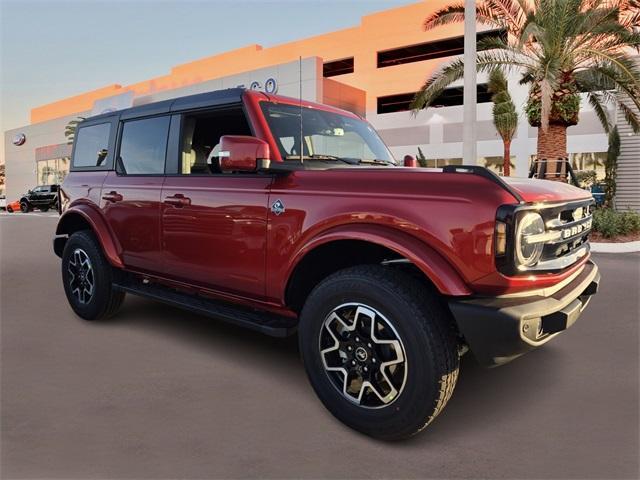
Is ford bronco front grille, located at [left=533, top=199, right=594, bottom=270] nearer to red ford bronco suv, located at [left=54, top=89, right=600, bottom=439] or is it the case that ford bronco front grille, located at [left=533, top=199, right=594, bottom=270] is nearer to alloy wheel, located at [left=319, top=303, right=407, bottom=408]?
red ford bronco suv, located at [left=54, top=89, right=600, bottom=439]

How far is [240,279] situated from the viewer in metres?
3.38

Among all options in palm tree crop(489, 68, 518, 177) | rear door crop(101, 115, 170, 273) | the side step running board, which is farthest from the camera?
palm tree crop(489, 68, 518, 177)

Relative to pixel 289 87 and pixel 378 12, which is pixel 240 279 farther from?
pixel 378 12

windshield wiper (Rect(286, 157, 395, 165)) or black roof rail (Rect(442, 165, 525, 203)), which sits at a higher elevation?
windshield wiper (Rect(286, 157, 395, 165))

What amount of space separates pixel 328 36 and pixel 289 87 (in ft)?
36.5

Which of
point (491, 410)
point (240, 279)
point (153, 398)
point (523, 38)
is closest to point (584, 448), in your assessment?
point (491, 410)

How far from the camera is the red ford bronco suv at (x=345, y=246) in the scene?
7.98 feet

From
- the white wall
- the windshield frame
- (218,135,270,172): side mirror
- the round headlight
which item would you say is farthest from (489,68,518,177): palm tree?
the round headlight

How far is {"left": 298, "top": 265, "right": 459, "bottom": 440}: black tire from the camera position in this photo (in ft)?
8.01

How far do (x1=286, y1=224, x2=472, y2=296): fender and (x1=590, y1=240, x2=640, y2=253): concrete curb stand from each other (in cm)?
917

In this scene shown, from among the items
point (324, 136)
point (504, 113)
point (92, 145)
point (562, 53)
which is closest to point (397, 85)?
point (504, 113)

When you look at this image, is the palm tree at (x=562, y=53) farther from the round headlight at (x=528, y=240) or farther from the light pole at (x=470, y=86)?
the round headlight at (x=528, y=240)

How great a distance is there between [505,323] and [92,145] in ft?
14.5

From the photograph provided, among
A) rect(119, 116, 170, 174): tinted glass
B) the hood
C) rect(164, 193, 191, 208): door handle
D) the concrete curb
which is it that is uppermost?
rect(119, 116, 170, 174): tinted glass
